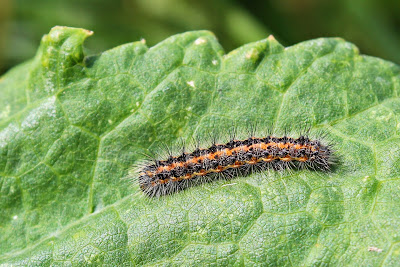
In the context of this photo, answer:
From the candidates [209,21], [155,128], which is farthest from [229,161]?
[209,21]

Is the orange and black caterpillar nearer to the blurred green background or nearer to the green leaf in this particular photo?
the green leaf

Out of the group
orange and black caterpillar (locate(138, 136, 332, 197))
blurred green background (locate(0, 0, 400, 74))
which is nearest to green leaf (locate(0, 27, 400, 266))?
orange and black caterpillar (locate(138, 136, 332, 197))

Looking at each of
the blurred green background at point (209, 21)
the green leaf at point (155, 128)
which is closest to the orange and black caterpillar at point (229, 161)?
the green leaf at point (155, 128)

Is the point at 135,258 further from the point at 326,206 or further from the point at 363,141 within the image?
the point at 363,141

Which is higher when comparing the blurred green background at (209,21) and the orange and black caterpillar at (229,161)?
the blurred green background at (209,21)

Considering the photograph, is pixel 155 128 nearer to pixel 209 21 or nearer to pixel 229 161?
pixel 229 161

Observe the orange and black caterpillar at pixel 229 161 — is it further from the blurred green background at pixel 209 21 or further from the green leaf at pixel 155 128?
the blurred green background at pixel 209 21

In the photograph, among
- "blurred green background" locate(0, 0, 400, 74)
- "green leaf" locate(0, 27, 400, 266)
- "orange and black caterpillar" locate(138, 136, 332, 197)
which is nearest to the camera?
"green leaf" locate(0, 27, 400, 266)

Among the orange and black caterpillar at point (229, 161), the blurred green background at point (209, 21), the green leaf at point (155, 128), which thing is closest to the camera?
the green leaf at point (155, 128)
